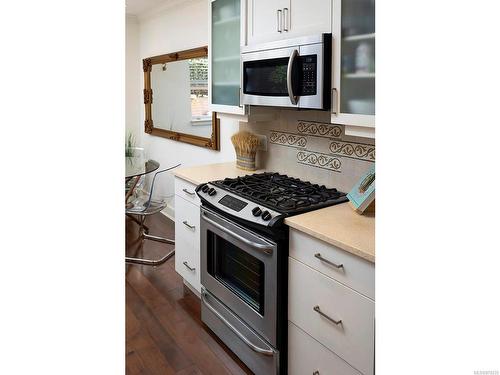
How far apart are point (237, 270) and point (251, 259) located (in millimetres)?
186

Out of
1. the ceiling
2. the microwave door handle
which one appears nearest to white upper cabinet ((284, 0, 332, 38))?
the microwave door handle

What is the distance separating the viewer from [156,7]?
4426 millimetres

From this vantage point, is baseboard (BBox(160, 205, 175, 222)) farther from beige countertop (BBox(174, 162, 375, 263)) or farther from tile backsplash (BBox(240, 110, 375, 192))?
beige countertop (BBox(174, 162, 375, 263))

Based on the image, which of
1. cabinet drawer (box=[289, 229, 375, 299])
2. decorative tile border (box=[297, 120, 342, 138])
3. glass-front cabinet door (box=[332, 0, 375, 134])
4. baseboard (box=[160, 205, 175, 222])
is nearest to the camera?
cabinet drawer (box=[289, 229, 375, 299])

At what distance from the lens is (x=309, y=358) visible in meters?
1.87

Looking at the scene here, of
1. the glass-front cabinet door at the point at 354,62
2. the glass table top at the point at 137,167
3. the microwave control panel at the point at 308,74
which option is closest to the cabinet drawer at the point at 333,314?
the glass-front cabinet door at the point at 354,62

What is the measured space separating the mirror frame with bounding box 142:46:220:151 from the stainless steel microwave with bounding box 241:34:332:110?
110 centimetres

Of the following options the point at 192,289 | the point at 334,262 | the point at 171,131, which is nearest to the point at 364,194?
the point at 334,262

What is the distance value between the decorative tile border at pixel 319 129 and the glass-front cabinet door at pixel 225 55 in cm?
39

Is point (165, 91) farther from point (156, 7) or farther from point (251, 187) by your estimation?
point (251, 187)

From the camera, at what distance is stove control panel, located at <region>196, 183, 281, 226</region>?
1947mm

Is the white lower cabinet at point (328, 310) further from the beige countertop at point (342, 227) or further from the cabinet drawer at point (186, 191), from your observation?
→ the cabinet drawer at point (186, 191)
